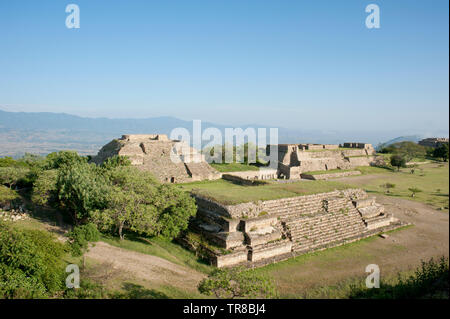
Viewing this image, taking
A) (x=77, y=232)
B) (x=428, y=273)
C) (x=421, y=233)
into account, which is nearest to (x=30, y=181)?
(x=77, y=232)

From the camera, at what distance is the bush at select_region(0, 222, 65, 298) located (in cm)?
968

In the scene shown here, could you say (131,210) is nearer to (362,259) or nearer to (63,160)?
(362,259)

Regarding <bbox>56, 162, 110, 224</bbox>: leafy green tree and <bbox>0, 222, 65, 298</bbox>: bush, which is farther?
<bbox>56, 162, 110, 224</bbox>: leafy green tree

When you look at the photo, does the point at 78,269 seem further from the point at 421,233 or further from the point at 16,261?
the point at 421,233

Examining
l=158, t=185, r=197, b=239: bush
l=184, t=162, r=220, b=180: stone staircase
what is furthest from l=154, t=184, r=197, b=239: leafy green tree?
l=184, t=162, r=220, b=180: stone staircase

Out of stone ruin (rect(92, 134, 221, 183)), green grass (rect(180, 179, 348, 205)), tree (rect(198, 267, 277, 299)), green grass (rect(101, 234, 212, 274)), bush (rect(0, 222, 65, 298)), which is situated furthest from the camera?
stone ruin (rect(92, 134, 221, 183))

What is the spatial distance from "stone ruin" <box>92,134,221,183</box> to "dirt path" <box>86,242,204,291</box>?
16327mm

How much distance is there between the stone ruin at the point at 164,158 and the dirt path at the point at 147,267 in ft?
53.6

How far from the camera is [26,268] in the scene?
1057 cm

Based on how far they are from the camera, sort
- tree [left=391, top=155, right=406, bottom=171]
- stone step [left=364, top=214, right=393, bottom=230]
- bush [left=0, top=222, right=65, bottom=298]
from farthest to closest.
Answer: tree [left=391, top=155, right=406, bottom=171] → stone step [left=364, top=214, right=393, bottom=230] → bush [left=0, top=222, right=65, bottom=298]

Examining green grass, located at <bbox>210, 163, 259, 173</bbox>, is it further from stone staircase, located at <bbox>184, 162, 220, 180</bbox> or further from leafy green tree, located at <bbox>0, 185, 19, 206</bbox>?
leafy green tree, located at <bbox>0, 185, 19, 206</bbox>

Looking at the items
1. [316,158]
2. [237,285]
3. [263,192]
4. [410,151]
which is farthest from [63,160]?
[410,151]

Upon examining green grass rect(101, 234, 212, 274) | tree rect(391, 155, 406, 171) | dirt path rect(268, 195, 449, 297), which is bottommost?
dirt path rect(268, 195, 449, 297)
